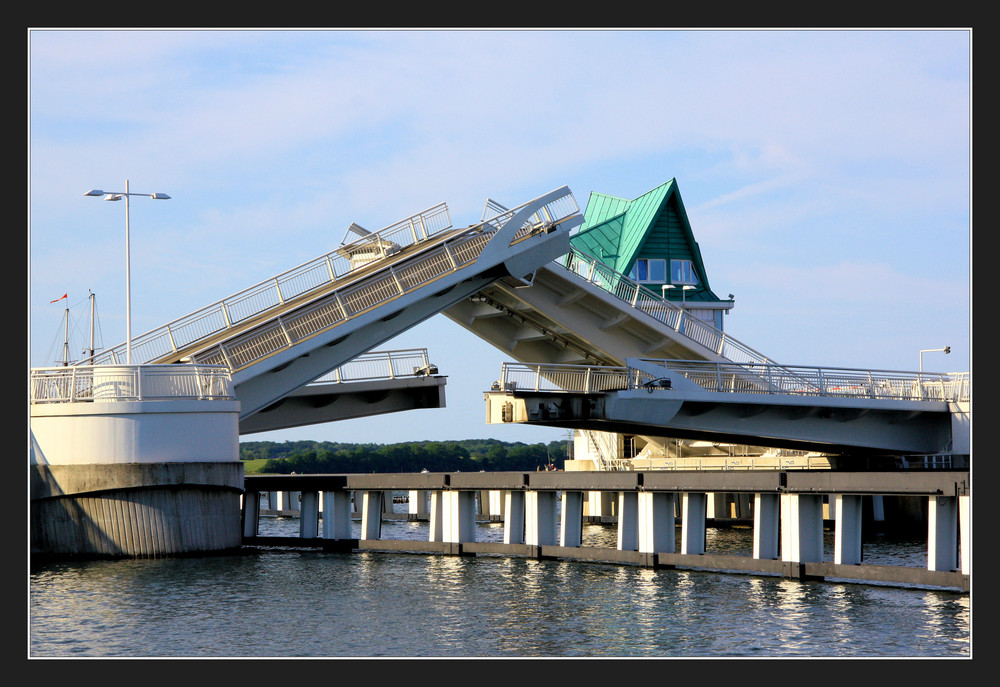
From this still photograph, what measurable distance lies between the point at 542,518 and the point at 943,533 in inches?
405

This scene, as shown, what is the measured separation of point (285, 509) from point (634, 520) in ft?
127

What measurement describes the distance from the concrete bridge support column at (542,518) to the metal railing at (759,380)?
4.23m

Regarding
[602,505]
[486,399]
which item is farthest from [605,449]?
[486,399]

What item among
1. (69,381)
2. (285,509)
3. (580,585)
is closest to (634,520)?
(580,585)

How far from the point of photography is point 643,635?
17969 millimetres

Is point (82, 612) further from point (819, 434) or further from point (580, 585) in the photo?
point (819, 434)

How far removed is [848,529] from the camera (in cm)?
2378

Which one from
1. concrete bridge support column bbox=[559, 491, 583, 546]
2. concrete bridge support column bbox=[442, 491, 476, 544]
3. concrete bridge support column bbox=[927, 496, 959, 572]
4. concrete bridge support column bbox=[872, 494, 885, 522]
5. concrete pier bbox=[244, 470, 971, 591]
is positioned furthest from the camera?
concrete bridge support column bbox=[872, 494, 885, 522]

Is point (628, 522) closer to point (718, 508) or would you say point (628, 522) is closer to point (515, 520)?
point (515, 520)

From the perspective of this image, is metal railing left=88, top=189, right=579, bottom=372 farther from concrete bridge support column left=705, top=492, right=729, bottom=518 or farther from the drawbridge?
concrete bridge support column left=705, top=492, right=729, bottom=518

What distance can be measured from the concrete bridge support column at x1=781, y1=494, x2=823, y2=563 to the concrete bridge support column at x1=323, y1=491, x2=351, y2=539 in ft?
43.8

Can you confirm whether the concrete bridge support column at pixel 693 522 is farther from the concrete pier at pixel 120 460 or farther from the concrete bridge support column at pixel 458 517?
the concrete pier at pixel 120 460

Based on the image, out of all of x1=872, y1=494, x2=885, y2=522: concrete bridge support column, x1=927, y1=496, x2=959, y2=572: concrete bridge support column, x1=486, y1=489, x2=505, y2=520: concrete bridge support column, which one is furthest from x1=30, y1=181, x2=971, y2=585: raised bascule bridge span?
x1=486, y1=489, x2=505, y2=520: concrete bridge support column

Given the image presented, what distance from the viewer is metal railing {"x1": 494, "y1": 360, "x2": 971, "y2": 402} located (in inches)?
1342
